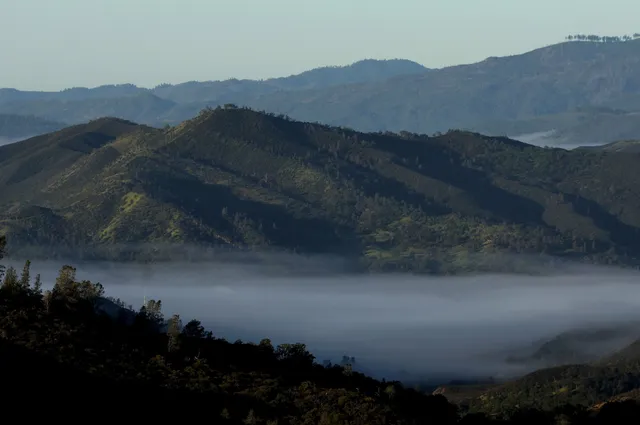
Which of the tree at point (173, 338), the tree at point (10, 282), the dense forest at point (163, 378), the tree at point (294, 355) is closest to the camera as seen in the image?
the dense forest at point (163, 378)

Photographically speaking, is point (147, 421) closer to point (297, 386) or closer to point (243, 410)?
point (243, 410)

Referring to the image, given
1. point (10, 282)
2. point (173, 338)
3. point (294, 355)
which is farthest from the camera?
point (294, 355)

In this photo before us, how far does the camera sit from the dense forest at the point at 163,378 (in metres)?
149

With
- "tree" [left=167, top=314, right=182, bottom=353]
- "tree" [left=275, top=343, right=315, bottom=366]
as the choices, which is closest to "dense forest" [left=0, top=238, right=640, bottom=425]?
"tree" [left=167, top=314, right=182, bottom=353]

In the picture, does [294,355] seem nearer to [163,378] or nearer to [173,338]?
[173,338]

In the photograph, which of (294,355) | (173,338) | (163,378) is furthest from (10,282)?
(294,355)

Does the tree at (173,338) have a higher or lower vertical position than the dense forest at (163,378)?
higher

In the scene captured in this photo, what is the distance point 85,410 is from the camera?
146375 millimetres

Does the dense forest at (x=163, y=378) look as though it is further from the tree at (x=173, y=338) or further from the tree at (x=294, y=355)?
the tree at (x=294, y=355)

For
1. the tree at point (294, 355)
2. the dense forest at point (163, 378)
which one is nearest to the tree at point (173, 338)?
the dense forest at point (163, 378)

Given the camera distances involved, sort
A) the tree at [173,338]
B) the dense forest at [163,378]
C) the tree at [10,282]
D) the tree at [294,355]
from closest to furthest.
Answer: the dense forest at [163,378], the tree at [173,338], the tree at [294,355], the tree at [10,282]

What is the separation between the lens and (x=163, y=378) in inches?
6407

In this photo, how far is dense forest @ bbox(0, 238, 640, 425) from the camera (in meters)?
149

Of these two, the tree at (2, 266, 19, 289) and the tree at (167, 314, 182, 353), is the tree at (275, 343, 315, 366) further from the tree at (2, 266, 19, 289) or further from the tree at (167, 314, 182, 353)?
the tree at (2, 266, 19, 289)
